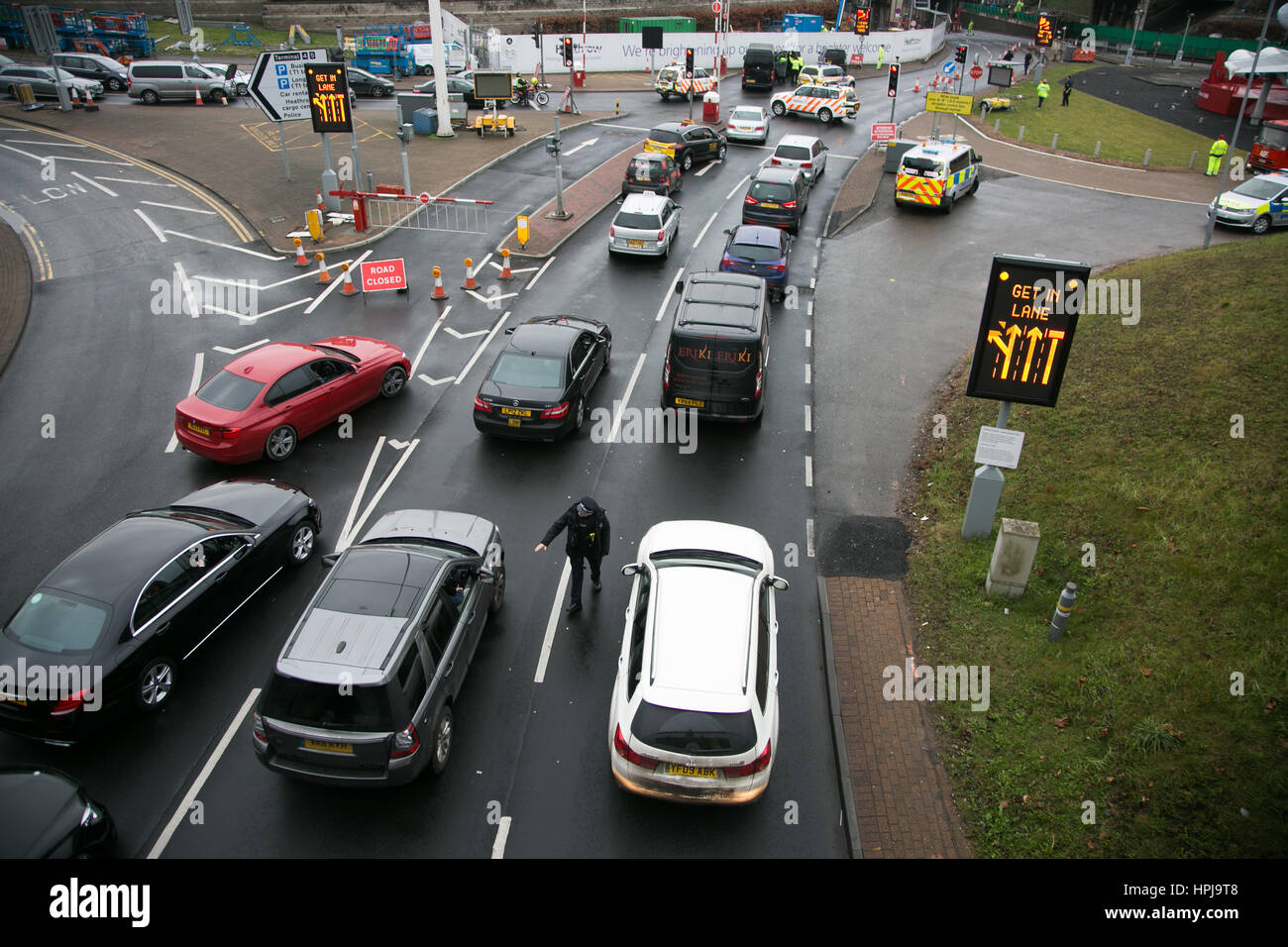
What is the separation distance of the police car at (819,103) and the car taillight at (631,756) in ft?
129

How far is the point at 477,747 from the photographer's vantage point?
9289mm

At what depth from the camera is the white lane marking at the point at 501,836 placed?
817cm

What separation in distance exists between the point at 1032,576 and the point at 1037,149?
3272cm

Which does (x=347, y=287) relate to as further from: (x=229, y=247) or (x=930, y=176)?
(x=930, y=176)

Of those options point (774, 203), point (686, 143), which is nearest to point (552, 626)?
point (774, 203)

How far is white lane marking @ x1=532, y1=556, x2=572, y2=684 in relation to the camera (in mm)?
10375

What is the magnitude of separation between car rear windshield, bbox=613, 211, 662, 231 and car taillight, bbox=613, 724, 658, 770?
1729 cm

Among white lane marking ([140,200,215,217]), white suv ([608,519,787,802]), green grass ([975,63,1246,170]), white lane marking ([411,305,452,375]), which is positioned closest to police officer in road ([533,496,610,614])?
white suv ([608,519,787,802])

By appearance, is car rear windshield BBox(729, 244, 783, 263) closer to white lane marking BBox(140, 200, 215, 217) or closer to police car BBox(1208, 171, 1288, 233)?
police car BBox(1208, 171, 1288, 233)

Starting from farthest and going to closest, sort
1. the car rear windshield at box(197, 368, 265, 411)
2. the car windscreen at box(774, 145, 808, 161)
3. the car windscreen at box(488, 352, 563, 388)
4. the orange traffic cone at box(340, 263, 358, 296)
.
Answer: the car windscreen at box(774, 145, 808, 161), the orange traffic cone at box(340, 263, 358, 296), the car windscreen at box(488, 352, 563, 388), the car rear windshield at box(197, 368, 265, 411)

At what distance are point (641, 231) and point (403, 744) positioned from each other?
17.5 metres

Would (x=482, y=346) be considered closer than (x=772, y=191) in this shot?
Yes

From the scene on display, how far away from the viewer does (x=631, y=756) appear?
816 cm

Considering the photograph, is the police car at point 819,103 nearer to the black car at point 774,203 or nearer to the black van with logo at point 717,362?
the black car at point 774,203
